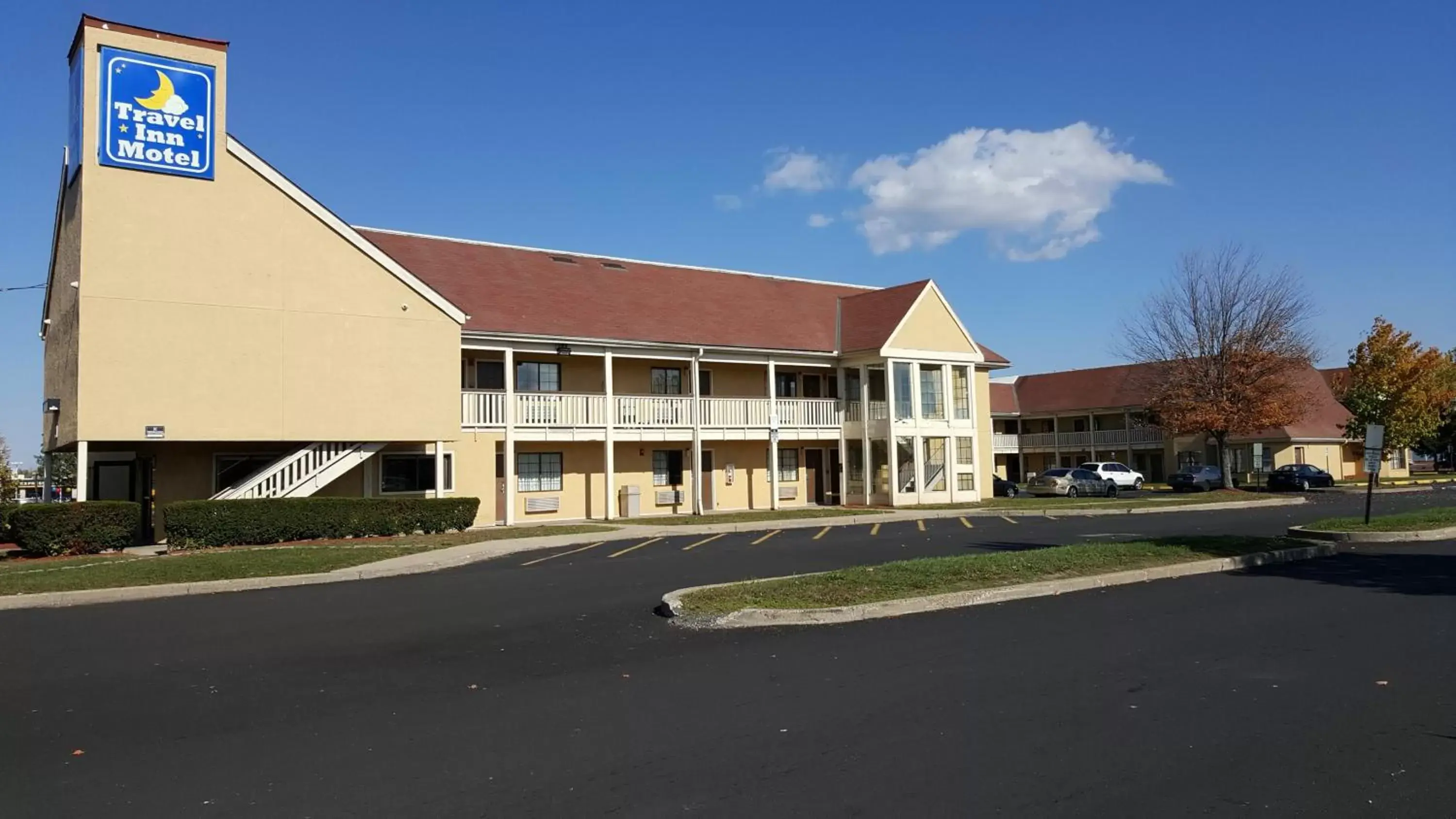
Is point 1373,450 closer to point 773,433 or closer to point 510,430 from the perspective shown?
point 773,433

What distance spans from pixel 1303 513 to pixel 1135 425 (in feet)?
102

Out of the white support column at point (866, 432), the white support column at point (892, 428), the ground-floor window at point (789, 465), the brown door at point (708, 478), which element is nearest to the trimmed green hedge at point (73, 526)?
the brown door at point (708, 478)

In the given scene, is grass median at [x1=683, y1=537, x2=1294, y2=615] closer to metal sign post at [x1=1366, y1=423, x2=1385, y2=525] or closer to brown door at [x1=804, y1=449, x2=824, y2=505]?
metal sign post at [x1=1366, y1=423, x2=1385, y2=525]

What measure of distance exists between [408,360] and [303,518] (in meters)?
5.23

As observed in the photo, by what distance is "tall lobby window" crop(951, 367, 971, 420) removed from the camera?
124 feet

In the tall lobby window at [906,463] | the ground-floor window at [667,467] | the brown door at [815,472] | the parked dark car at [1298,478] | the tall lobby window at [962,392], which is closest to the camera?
the ground-floor window at [667,467]

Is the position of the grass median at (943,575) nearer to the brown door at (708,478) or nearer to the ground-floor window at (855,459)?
the brown door at (708,478)

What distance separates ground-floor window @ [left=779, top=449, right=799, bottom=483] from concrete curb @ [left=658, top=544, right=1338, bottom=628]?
68.2 ft

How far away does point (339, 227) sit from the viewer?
26.2 m

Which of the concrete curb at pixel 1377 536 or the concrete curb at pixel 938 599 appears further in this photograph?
the concrete curb at pixel 1377 536

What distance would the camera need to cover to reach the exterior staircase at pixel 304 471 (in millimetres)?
24516

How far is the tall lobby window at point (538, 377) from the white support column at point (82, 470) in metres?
11.1

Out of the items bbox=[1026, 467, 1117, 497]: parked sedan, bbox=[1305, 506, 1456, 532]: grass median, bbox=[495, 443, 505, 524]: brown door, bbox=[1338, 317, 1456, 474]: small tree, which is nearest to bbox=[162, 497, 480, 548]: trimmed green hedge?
bbox=[495, 443, 505, 524]: brown door

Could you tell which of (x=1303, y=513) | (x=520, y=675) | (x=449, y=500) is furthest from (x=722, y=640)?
(x=1303, y=513)
